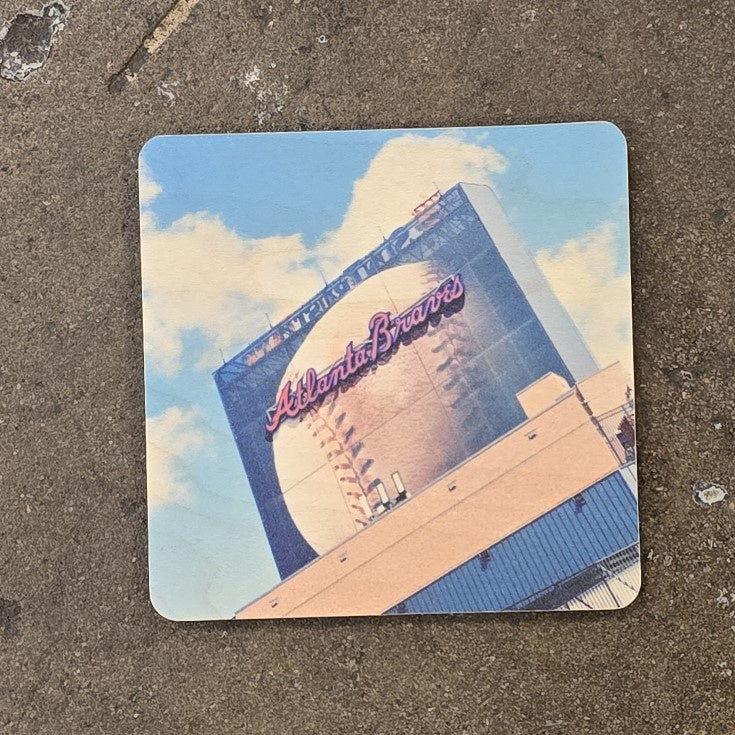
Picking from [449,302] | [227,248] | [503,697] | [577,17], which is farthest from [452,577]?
[577,17]

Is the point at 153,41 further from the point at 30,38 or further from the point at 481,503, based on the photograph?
the point at 481,503

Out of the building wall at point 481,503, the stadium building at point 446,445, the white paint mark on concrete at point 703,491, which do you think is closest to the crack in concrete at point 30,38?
the stadium building at point 446,445

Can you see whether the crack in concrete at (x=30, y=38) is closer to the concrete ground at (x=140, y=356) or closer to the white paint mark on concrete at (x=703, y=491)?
the concrete ground at (x=140, y=356)

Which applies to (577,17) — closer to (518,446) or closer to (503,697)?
(518,446)

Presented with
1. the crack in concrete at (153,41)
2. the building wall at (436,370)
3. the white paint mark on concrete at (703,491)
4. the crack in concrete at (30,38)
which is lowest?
the white paint mark on concrete at (703,491)

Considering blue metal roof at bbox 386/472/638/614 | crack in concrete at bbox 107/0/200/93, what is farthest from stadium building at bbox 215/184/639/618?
crack in concrete at bbox 107/0/200/93

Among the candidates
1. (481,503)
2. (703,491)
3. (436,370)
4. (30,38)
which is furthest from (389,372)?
(30,38)
